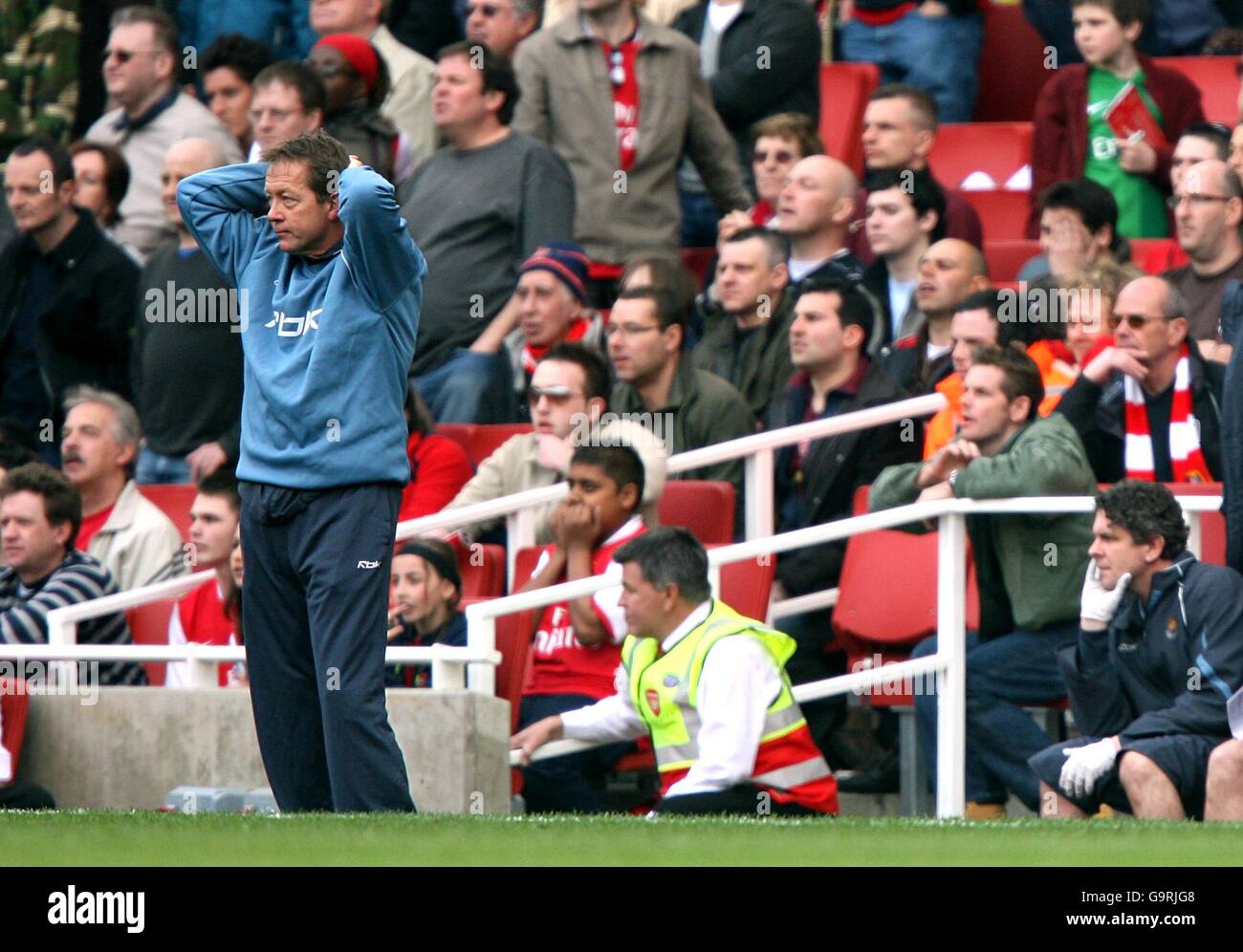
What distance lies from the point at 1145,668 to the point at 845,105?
592cm

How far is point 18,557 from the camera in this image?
1055 centimetres

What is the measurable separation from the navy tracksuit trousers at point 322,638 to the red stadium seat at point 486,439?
3839mm

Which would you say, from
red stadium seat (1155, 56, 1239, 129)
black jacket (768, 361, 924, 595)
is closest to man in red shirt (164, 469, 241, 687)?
black jacket (768, 361, 924, 595)

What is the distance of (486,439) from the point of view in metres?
11.1

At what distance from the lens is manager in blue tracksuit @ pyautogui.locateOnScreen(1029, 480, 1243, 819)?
8109 millimetres

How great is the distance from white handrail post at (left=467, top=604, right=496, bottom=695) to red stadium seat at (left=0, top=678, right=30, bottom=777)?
1.74 meters

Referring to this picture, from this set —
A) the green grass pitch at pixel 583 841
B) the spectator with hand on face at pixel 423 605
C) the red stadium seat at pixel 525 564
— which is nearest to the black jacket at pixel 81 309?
the red stadium seat at pixel 525 564

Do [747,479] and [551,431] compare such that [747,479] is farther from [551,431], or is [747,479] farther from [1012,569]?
[1012,569]

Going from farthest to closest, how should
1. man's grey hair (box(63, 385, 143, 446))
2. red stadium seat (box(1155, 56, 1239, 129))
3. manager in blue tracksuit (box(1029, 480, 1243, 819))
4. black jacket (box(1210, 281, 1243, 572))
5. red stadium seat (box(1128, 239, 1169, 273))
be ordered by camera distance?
red stadium seat (box(1155, 56, 1239, 129)) < red stadium seat (box(1128, 239, 1169, 273)) < man's grey hair (box(63, 385, 143, 446)) < black jacket (box(1210, 281, 1243, 572)) < manager in blue tracksuit (box(1029, 480, 1243, 819))

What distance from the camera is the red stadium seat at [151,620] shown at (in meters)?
10.9

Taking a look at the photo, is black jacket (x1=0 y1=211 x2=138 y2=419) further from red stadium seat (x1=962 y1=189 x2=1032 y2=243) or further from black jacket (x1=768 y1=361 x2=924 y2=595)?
red stadium seat (x1=962 y1=189 x2=1032 y2=243)
